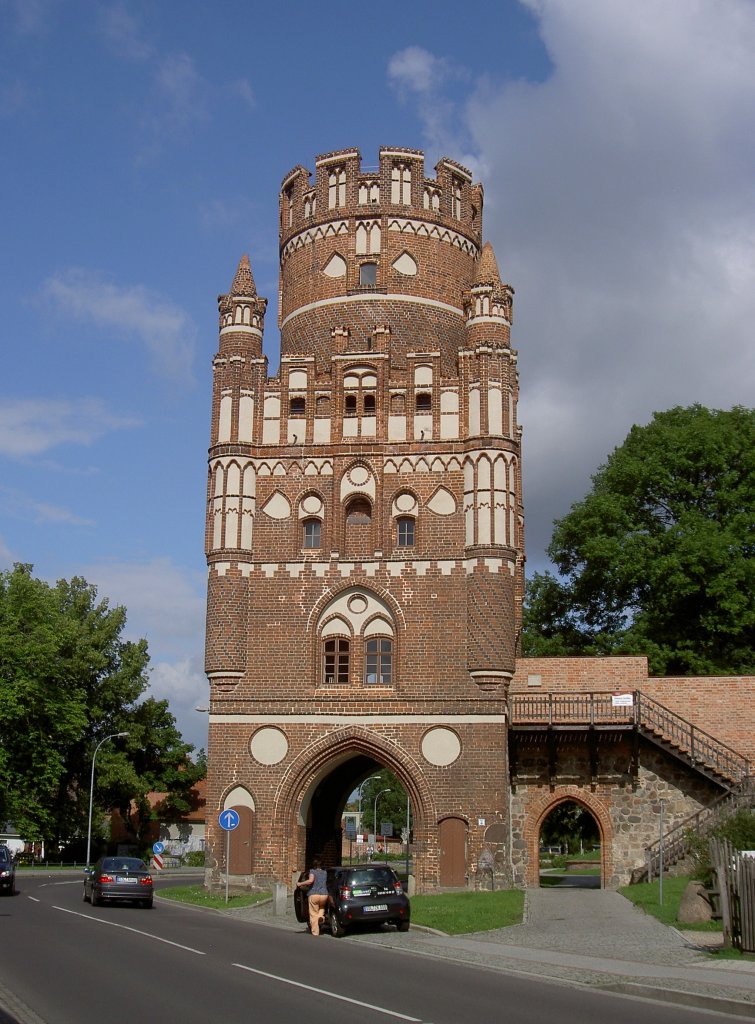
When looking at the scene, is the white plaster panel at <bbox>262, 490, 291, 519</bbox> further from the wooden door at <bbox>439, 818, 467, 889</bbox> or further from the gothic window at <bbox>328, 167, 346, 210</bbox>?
the gothic window at <bbox>328, 167, 346, 210</bbox>

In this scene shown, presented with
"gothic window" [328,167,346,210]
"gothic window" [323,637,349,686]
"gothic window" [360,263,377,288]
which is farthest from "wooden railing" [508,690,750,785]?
"gothic window" [328,167,346,210]

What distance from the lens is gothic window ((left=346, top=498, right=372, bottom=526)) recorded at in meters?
38.3

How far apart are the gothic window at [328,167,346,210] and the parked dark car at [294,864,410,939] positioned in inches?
988

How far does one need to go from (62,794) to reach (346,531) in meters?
32.2

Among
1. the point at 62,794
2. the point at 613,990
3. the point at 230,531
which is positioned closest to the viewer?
the point at 613,990

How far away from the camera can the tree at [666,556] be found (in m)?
41.6

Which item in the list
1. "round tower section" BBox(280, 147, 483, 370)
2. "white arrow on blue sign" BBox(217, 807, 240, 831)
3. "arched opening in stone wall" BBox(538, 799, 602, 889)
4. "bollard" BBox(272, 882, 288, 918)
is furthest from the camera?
"round tower section" BBox(280, 147, 483, 370)

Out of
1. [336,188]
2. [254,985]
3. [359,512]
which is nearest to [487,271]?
[336,188]

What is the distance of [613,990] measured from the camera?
15.5 m

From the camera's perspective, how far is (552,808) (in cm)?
3650

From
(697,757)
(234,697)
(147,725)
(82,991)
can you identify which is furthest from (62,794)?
(82,991)

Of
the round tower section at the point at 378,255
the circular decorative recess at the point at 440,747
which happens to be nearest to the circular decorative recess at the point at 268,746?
the circular decorative recess at the point at 440,747

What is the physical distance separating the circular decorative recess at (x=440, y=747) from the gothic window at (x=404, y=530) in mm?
5812

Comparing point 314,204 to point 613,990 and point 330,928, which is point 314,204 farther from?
point 613,990
